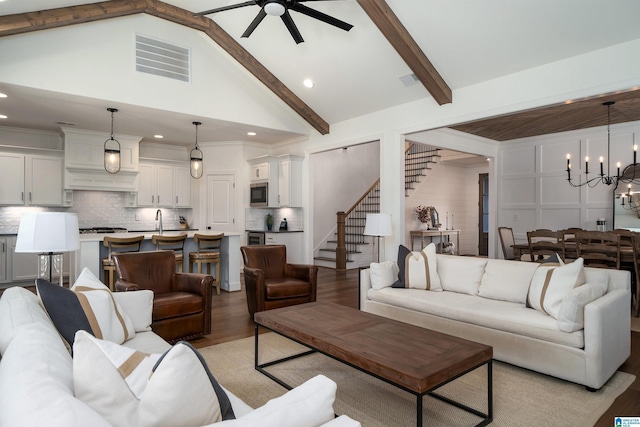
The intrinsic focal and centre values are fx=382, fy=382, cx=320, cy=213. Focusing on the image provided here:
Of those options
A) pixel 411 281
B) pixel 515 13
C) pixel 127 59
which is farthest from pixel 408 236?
pixel 127 59

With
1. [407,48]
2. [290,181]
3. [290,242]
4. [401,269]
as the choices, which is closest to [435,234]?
[290,242]

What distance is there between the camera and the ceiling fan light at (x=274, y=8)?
3338 mm

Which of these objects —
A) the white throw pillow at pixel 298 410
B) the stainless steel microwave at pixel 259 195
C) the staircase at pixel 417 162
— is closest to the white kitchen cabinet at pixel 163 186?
the stainless steel microwave at pixel 259 195

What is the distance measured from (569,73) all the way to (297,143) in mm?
4689

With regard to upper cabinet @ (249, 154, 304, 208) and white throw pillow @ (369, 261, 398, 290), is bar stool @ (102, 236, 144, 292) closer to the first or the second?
upper cabinet @ (249, 154, 304, 208)

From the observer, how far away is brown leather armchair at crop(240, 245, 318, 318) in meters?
4.21

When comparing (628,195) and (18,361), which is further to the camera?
(628,195)

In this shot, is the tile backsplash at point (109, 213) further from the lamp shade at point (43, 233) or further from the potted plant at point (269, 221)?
the lamp shade at point (43, 233)

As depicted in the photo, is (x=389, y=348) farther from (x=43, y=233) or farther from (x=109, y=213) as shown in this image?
(x=109, y=213)

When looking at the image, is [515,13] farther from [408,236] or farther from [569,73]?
[408,236]

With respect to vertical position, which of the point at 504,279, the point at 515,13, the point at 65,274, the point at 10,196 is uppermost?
the point at 515,13

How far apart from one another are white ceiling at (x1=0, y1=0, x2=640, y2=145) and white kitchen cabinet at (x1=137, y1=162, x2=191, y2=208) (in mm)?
1129

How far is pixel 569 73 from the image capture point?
3969 mm

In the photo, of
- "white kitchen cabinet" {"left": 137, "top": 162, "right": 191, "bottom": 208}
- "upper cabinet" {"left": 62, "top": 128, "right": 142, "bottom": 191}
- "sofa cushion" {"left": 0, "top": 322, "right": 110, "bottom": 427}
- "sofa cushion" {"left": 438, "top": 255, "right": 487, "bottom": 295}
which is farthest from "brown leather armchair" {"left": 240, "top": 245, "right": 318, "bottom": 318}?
"white kitchen cabinet" {"left": 137, "top": 162, "right": 191, "bottom": 208}
